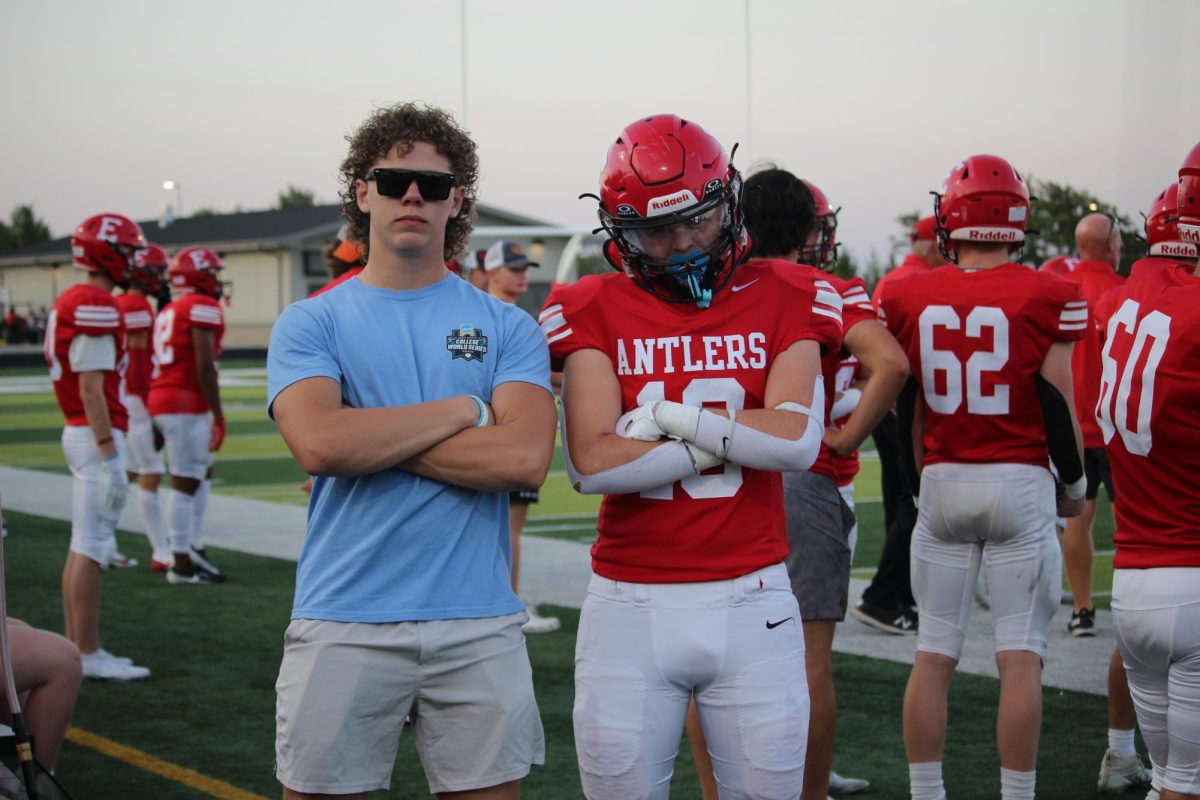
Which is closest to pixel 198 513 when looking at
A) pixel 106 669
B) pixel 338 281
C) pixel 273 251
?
pixel 106 669

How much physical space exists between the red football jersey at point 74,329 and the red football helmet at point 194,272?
2387 mm

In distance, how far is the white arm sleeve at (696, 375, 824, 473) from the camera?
10.5 ft

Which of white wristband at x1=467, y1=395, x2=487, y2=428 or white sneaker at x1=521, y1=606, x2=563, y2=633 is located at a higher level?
white wristband at x1=467, y1=395, x2=487, y2=428

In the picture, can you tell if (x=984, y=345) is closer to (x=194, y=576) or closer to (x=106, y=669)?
(x=106, y=669)

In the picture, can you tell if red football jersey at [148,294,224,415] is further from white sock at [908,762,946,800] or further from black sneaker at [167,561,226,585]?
white sock at [908,762,946,800]

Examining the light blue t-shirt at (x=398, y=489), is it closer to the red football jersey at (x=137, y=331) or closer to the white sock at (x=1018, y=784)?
the white sock at (x=1018, y=784)

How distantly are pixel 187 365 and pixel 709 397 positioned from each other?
695cm

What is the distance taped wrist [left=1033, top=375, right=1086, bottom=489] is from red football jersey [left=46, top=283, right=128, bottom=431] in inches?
182

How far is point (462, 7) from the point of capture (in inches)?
1108

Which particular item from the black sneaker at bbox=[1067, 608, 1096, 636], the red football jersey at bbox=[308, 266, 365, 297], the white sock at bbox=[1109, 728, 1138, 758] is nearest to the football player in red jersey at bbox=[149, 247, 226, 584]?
the red football jersey at bbox=[308, 266, 365, 297]

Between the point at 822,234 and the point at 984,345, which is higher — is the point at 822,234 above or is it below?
above

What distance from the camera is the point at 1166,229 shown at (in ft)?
13.9

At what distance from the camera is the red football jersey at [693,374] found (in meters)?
3.31

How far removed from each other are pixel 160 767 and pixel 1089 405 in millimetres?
5295
